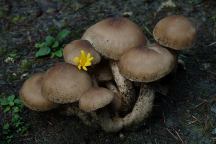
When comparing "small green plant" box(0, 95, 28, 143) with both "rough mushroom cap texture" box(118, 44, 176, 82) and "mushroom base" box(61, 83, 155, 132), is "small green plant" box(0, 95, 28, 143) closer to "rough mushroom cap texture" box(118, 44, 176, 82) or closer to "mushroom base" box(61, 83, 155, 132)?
"mushroom base" box(61, 83, 155, 132)

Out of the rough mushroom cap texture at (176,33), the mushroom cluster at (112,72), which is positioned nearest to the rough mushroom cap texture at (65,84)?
the mushroom cluster at (112,72)

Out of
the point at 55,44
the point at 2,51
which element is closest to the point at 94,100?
the point at 55,44

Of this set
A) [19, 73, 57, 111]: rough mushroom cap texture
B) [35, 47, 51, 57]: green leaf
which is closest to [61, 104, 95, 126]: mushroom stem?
[19, 73, 57, 111]: rough mushroom cap texture

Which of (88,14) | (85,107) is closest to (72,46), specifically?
(85,107)

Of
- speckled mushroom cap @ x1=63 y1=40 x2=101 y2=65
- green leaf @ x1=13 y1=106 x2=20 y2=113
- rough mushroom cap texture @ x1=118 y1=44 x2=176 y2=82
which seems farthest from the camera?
green leaf @ x1=13 y1=106 x2=20 y2=113

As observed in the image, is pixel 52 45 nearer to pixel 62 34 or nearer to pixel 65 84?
pixel 62 34

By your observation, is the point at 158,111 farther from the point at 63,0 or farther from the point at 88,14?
the point at 63,0

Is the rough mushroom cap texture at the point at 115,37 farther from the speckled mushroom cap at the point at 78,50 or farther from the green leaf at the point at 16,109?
the green leaf at the point at 16,109
